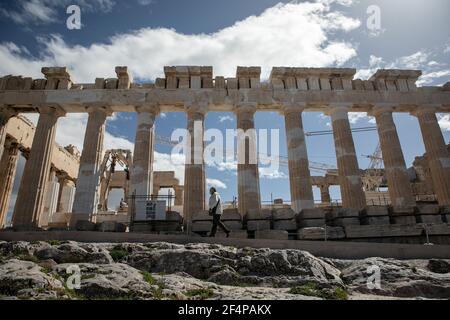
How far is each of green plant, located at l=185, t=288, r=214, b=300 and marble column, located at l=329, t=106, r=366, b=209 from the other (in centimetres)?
1481

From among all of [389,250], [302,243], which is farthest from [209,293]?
[389,250]

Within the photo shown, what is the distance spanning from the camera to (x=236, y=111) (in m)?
22.9

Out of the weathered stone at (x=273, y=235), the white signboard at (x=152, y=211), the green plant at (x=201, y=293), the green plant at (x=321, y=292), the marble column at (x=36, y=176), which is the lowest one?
the green plant at (x=321, y=292)

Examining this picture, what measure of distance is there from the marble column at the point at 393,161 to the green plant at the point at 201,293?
16.9 m

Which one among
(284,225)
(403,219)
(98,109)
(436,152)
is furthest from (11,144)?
(436,152)

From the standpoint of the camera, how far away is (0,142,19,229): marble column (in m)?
24.5

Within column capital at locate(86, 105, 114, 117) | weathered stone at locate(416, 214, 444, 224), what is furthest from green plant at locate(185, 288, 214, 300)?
column capital at locate(86, 105, 114, 117)

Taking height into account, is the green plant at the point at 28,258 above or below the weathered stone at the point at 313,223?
below

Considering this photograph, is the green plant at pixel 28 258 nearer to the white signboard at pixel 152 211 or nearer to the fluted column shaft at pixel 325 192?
the white signboard at pixel 152 211

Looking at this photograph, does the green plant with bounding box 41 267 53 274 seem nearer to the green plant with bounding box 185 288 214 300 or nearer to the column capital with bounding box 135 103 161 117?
the green plant with bounding box 185 288 214 300

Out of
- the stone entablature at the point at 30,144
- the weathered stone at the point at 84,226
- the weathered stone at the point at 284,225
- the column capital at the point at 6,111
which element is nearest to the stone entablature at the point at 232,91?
the column capital at the point at 6,111

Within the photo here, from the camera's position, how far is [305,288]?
8.09m

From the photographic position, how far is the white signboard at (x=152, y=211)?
55.8 feet

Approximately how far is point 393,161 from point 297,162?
6.31 metres
